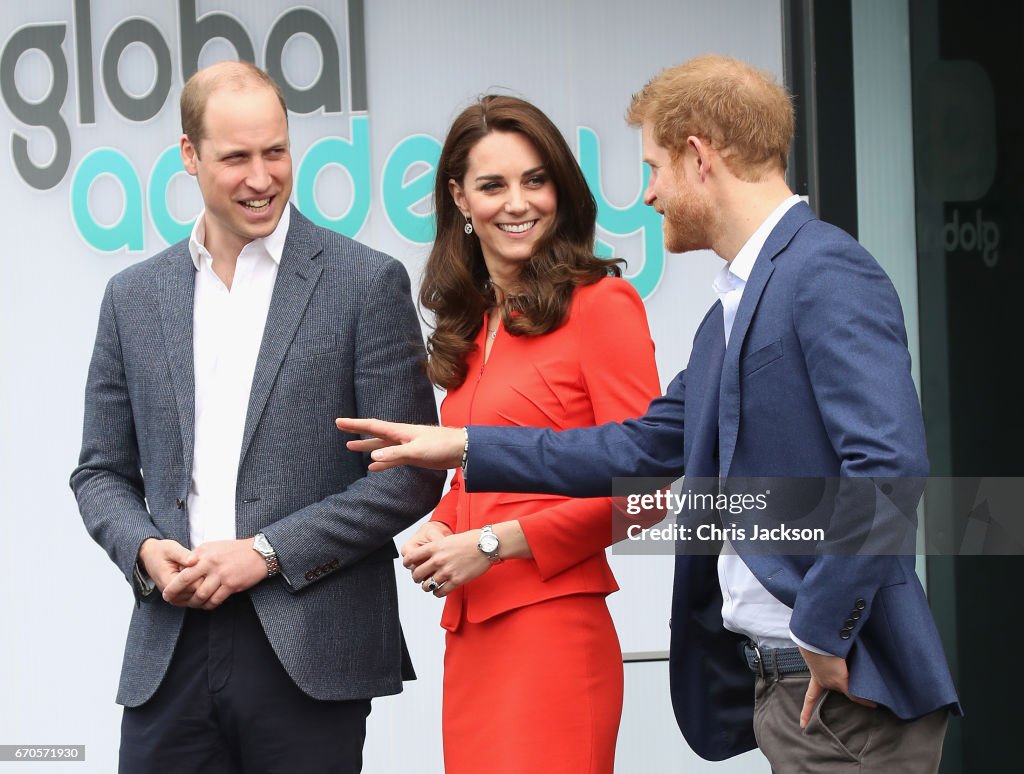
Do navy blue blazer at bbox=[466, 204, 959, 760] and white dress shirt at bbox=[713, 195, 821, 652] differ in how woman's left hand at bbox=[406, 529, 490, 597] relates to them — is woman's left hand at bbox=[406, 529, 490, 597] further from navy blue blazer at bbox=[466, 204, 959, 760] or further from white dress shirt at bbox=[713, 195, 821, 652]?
white dress shirt at bbox=[713, 195, 821, 652]

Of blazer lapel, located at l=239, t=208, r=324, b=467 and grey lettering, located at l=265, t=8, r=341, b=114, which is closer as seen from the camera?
Result: blazer lapel, located at l=239, t=208, r=324, b=467

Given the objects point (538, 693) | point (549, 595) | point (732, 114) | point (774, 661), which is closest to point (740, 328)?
point (732, 114)

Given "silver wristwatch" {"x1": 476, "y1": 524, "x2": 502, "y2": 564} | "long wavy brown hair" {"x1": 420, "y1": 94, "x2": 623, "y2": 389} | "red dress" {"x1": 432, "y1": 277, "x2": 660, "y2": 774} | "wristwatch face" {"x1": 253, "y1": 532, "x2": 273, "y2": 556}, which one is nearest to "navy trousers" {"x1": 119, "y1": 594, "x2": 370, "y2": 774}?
"wristwatch face" {"x1": 253, "y1": 532, "x2": 273, "y2": 556}

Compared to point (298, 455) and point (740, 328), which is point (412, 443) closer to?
point (298, 455)

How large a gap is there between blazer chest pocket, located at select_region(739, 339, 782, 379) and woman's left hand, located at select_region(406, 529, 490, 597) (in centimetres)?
78

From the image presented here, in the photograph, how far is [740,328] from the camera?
2.35 metres

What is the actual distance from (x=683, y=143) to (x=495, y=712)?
48.7 inches

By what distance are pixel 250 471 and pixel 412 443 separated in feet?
1.40

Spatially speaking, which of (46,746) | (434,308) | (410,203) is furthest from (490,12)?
(46,746)

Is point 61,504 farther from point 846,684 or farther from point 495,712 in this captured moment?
point 846,684

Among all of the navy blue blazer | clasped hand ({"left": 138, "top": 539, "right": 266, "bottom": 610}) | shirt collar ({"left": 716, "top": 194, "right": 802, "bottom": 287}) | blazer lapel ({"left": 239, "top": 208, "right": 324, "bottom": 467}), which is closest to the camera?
the navy blue blazer

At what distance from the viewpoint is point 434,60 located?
483 centimetres

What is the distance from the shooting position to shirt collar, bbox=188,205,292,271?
311 cm

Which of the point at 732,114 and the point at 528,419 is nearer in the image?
the point at 732,114
